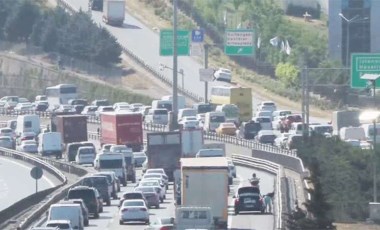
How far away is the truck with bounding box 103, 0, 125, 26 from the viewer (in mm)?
125062

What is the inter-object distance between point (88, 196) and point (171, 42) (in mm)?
39803

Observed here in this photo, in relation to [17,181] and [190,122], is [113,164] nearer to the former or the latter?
[17,181]

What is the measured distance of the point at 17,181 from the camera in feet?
279

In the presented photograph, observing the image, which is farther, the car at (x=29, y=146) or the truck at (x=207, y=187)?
the car at (x=29, y=146)

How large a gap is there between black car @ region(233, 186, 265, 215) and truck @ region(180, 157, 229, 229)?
465 centimetres

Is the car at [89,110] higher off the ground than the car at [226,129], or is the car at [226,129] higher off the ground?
the car at [89,110]

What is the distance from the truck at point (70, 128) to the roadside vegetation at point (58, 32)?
29.3 meters

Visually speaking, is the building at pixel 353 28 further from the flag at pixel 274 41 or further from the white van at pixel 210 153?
the white van at pixel 210 153

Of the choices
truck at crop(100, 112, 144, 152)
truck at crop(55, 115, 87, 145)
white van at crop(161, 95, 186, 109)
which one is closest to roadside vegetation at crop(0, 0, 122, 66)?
white van at crop(161, 95, 186, 109)

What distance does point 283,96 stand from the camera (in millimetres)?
118062

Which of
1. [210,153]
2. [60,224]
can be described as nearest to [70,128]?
[210,153]

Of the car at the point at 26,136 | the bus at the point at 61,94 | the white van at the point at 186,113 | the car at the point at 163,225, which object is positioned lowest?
the car at the point at 163,225

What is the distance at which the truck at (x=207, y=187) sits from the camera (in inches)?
2092

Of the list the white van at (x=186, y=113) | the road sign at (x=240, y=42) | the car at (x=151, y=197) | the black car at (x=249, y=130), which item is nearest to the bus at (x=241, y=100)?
the road sign at (x=240, y=42)
